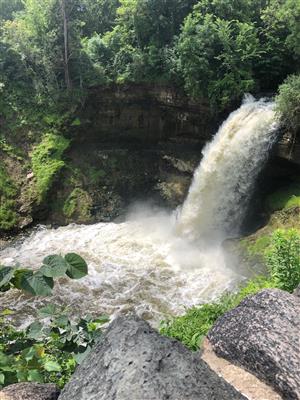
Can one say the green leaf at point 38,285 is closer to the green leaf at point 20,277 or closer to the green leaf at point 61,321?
the green leaf at point 20,277

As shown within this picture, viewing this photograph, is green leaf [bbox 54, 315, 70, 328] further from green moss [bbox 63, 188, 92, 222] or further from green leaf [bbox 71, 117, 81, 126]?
green leaf [bbox 71, 117, 81, 126]

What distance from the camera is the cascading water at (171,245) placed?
43.3ft

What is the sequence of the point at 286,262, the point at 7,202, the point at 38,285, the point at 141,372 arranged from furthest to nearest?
the point at 7,202
the point at 286,262
the point at 38,285
the point at 141,372

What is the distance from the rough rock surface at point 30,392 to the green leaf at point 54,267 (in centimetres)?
93

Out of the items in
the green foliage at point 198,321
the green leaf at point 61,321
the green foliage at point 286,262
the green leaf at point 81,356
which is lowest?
the green foliage at point 198,321

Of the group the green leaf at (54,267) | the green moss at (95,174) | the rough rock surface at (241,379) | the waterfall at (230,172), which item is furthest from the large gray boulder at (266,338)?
the green moss at (95,174)

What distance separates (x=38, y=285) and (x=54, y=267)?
0.18m

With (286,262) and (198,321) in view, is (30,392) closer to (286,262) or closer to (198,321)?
(198,321)

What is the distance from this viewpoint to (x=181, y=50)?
1827 centimetres

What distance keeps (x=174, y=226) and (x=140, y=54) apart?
27.5ft

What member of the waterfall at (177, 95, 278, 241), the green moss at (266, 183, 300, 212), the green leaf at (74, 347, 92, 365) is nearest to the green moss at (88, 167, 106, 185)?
the waterfall at (177, 95, 278, 241)

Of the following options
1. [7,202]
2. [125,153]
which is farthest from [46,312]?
[125,153]

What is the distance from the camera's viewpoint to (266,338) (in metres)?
5.21

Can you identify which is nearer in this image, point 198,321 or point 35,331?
point 35,331
